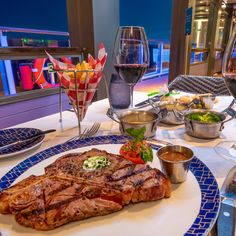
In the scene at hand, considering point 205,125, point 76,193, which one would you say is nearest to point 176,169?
point 76,193

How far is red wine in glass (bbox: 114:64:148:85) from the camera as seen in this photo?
103 centimetres

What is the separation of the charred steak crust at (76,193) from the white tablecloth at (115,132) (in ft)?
0.71

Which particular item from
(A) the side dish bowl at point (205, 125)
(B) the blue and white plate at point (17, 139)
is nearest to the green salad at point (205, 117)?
(A) the side dish bowl at point (205, 125)

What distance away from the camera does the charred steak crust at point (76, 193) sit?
463mm

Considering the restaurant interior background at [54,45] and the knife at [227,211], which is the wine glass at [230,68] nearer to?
the knife at [227,211]

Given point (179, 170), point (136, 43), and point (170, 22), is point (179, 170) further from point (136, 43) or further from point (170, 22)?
point (170, 22)

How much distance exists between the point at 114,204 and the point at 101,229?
61 mm

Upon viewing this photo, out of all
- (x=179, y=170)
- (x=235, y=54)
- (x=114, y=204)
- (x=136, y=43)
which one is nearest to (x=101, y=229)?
(x=114, y=204)

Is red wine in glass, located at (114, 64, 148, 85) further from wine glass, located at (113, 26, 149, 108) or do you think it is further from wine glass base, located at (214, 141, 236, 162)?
wine glass base, located at (214, 141, 236, 162)

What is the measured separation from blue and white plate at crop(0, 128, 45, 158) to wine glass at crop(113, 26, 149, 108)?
0.50 m

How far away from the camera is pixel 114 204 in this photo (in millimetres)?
498

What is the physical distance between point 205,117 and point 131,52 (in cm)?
45

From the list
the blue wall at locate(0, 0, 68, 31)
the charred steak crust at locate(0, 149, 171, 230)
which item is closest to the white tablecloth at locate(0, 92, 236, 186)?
the charred steak crust at locate(0, 149, 171, 230)

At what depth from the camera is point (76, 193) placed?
1.68 feet
